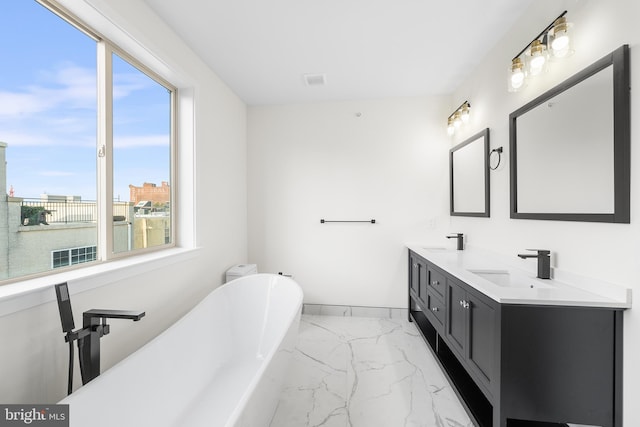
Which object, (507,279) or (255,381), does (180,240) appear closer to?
(255,381)

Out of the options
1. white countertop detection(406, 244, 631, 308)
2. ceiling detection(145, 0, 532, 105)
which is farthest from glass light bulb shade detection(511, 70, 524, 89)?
white countertop detection(406, 244, 631, 308)

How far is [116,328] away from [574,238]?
2505 mm

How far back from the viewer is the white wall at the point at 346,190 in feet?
10.4

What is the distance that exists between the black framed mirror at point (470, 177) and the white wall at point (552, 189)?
0.09 meters

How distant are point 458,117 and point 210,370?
303cm

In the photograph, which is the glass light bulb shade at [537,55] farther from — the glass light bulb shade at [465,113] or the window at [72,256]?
the window at [72,256]

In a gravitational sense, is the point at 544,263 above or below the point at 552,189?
below

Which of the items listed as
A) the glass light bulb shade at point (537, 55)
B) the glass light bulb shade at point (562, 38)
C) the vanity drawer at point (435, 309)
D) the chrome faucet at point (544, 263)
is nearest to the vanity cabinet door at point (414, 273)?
the vanity drawer at point (435, 309)

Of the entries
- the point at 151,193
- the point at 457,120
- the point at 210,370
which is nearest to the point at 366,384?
the point at 210,370

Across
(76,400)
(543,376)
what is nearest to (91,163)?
(76,400)

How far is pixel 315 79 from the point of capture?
277 cm

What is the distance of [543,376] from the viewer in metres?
1.28

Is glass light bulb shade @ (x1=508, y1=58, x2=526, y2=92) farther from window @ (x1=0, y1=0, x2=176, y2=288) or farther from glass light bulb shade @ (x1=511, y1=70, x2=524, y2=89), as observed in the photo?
window @ (x1=0, y1=0, x2=176, y2=288)

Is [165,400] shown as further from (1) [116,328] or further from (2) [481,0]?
(2) [481,0]
